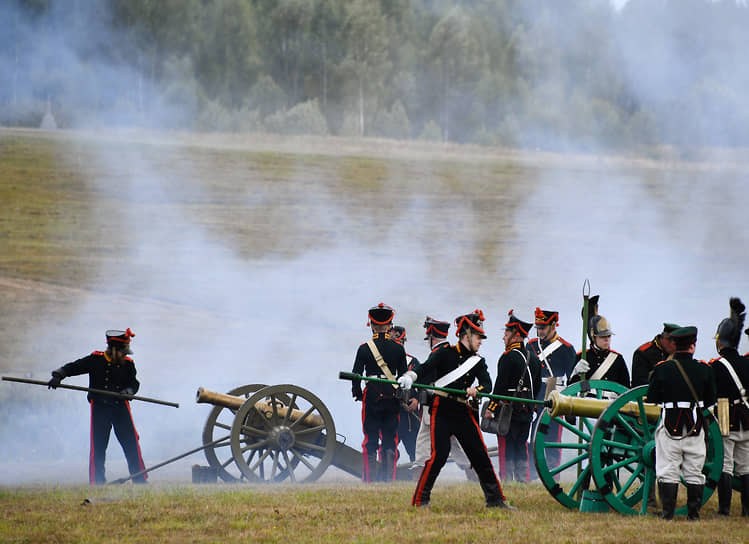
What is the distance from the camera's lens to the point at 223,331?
18281 millimetres

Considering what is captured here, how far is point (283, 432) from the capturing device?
25.7ft

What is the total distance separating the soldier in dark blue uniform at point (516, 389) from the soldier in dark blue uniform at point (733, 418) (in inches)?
69.0

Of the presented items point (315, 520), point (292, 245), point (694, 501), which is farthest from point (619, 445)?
point (292, 245)

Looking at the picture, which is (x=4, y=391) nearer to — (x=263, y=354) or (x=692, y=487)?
(x=263, y=354)

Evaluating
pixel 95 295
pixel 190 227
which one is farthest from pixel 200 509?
pixel 190 227

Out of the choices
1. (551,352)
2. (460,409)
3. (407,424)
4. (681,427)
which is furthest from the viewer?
(407,424)

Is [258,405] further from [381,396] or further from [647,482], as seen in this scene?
[647,482]

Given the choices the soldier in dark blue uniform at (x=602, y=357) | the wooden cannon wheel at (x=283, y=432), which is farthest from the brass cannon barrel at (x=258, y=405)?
the soldier in dark blue uniform at (x=602, y=357)

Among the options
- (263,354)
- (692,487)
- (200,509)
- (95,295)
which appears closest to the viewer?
(692,487)

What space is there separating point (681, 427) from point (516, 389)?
6.61ft

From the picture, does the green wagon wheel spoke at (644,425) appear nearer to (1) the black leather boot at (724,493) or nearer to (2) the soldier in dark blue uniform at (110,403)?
(1) the black leather boot at (724,493)

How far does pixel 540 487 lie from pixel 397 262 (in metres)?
13.9

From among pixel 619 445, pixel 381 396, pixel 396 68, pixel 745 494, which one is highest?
pixel 396 68

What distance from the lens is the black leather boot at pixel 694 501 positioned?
18.3 feet
